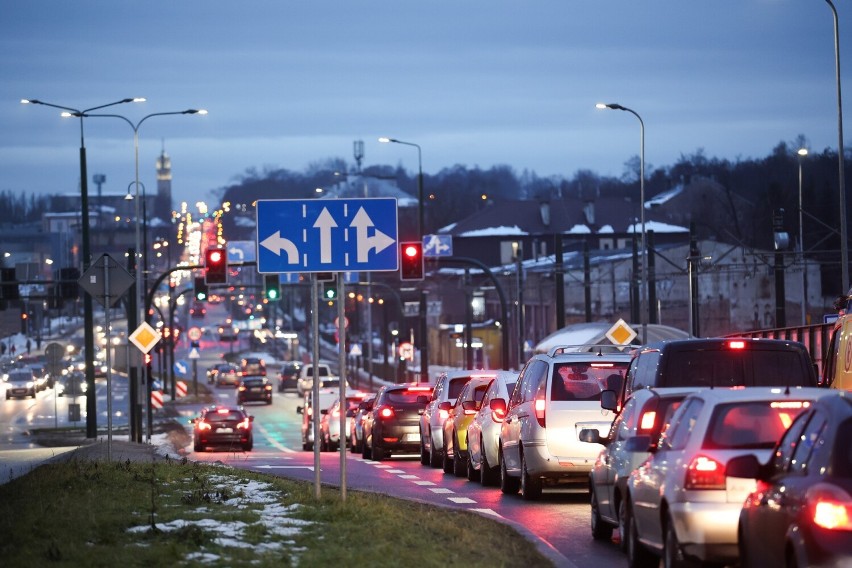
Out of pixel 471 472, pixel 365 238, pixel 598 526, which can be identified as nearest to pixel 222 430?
pixel 471 472

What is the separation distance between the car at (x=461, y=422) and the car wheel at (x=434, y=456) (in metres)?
1.10

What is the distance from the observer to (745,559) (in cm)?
1014

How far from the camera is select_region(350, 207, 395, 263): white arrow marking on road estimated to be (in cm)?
1573

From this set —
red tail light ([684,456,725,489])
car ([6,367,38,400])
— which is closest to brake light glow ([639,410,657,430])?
red tail light ([684,456,725,489])

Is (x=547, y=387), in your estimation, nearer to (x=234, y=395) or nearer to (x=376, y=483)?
(x=376, y=483)

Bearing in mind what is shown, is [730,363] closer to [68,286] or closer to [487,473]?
[487,473]

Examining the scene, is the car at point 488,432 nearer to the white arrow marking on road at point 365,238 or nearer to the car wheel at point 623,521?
the white arrow marking on road at point 365,238

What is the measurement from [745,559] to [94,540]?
17.4 ft

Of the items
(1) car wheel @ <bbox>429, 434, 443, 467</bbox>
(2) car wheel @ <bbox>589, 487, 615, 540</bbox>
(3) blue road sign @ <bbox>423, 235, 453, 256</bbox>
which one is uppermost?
(3) blue road sign @ <bbox>423, 235, 453, 256</bbox>

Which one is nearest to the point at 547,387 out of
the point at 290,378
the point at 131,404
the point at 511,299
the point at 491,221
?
the point at 131,404

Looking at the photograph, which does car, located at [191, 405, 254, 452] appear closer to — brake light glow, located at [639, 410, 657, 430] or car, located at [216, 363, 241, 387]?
brake light glow, located at [639, 410, 657, 430]

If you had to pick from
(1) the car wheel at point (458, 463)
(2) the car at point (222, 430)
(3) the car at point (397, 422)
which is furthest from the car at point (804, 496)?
(2) the car at point (222, 430)

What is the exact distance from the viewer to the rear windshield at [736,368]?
1703 centimetres

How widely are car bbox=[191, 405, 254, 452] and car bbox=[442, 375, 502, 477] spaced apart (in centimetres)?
1836
